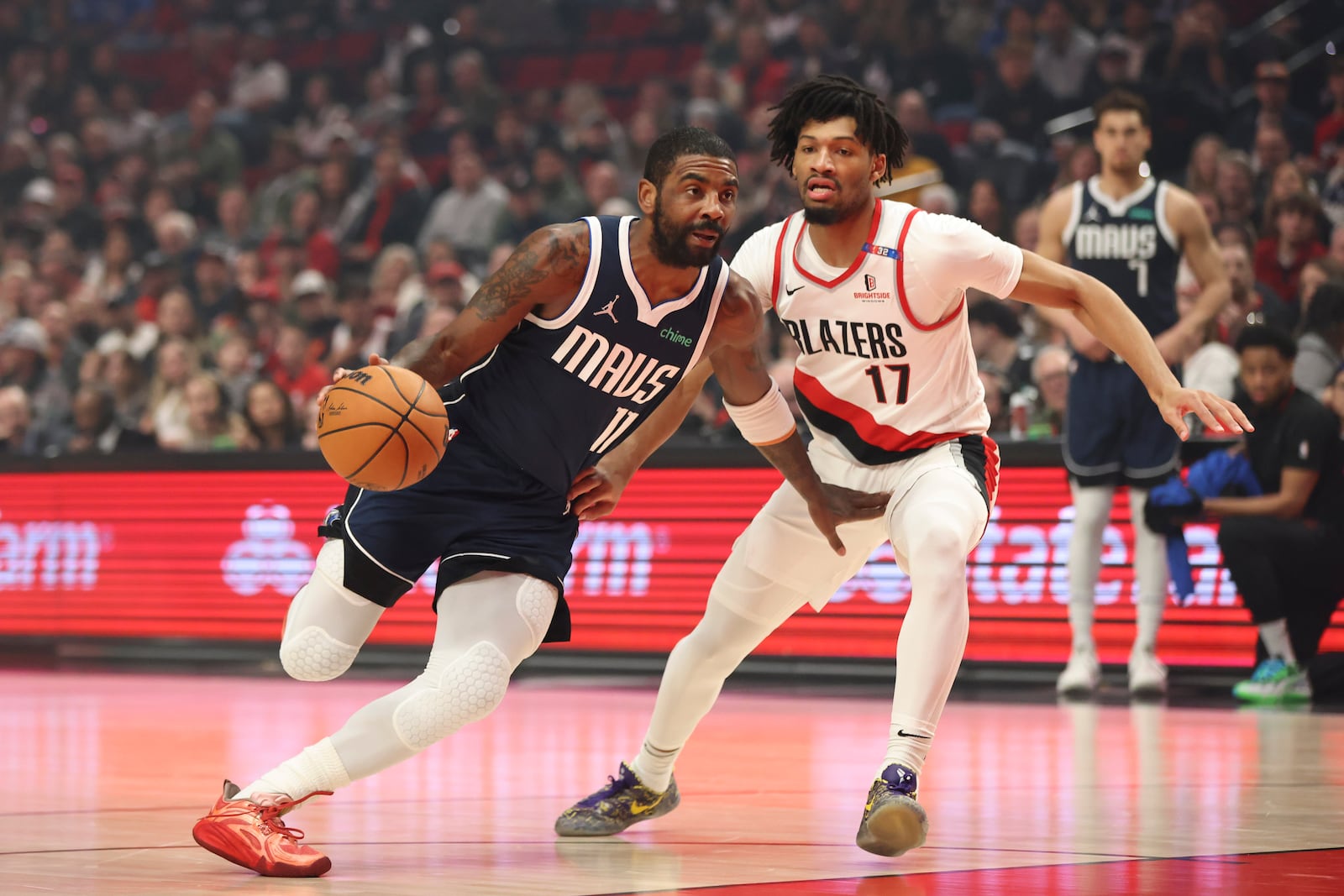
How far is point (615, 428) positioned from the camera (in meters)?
5.43

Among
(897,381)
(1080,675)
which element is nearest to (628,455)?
(897,381)

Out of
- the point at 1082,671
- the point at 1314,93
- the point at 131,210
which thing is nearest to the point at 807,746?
the point at 1082,671

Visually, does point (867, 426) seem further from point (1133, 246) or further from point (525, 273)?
point (1133, 246)

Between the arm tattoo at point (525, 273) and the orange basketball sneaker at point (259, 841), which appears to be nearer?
the orange basketball sneaker at point (259, 841)

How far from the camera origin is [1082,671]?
983 centimetres

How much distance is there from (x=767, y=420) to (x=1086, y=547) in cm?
457

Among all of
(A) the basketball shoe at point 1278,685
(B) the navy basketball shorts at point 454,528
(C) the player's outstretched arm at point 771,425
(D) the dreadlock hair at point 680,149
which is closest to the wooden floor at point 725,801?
(A) the basketball shoe at point 1278,685

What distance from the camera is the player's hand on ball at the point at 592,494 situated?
5406 mm

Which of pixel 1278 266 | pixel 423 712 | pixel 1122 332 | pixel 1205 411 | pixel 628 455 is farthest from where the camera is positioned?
pixel 1278 266

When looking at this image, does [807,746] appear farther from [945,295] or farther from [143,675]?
[143,675]

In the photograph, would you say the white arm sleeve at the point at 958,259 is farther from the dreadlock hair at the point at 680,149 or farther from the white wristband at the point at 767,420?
the dreadlock hair at the point at 680,149

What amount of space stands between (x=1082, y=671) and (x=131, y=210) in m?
12.3

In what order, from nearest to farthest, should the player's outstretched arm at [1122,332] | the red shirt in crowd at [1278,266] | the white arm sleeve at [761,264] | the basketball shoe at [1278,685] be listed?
the player's outstretched arm at [1122,332] < the white arm sleeve at [761,264] < the basketball shoe at [1278,685] < the red shirt in crowd at [1278,266]

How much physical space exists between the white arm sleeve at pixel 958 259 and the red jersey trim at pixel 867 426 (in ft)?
1.20
